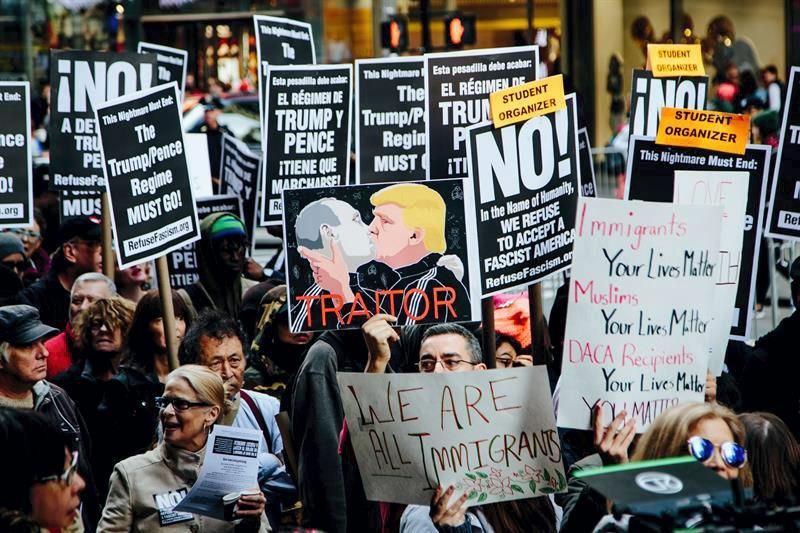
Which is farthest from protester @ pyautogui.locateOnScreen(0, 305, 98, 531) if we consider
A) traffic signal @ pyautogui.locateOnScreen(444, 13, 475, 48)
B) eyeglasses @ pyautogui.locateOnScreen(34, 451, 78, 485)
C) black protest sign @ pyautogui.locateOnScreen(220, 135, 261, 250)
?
traffic signal @ pyautogui.locateOnScreen(444, 13, 475, 48)

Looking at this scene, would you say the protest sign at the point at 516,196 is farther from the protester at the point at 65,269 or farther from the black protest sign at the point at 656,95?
the protester at the point at 65,269

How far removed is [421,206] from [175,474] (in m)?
1.66

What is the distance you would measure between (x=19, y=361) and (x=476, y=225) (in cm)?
195

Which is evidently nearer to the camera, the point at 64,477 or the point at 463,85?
the point at 64,477

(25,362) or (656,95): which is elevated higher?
(656,95)

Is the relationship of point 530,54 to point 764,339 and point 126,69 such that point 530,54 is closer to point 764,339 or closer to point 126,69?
point 764,339

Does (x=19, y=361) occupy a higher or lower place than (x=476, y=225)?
lower

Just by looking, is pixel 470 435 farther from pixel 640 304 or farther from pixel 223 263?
pixel 223 263

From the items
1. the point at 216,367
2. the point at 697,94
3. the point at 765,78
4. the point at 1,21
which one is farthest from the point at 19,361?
the point at 1,21

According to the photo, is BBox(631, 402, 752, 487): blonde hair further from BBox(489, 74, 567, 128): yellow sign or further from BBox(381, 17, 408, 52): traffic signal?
BBox(381, 17, 408, 52): traffic signal

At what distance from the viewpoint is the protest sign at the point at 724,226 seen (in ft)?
20.5

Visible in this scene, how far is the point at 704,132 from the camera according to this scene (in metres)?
7.23

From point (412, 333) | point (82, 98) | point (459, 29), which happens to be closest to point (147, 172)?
point (412, 333)

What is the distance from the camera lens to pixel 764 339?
6.96 m
